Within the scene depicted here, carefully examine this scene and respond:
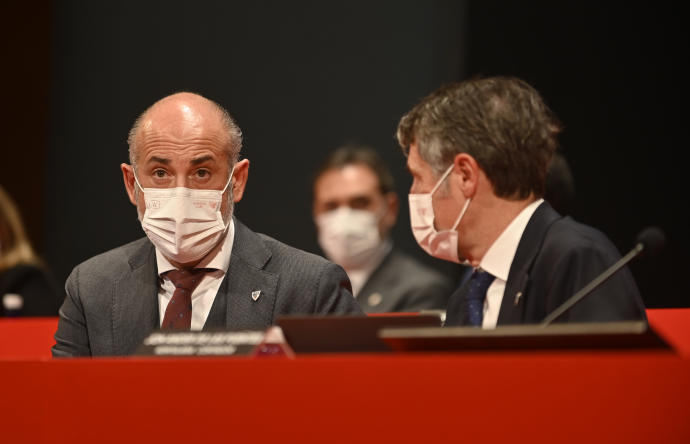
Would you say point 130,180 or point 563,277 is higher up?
point 130,180

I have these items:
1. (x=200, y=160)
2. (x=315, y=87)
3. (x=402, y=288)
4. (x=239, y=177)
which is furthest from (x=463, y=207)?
(x=315, y=87)

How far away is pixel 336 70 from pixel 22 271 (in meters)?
1.93

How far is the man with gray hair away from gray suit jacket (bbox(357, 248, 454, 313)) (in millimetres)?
1432

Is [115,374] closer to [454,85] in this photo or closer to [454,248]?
[454,248]

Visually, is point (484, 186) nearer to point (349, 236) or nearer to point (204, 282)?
point (204, 282)

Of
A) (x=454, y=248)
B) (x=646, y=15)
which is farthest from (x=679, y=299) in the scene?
(x=454, y=248)

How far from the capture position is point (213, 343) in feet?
5.00

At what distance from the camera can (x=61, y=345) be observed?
2.35 metres

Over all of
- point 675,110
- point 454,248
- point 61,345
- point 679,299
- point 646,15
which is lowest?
point 679,299

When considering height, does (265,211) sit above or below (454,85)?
below

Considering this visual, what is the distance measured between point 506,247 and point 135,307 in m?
0.97

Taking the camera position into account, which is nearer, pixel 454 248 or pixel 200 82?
pixel 454 248

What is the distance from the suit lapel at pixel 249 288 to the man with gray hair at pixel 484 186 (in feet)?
1.68

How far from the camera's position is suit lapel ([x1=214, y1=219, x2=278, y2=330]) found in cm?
225
